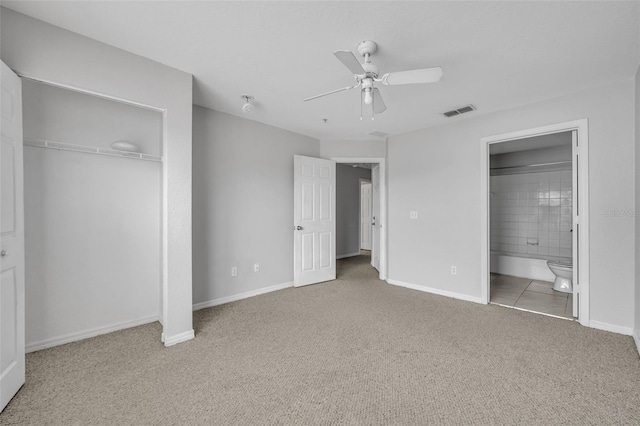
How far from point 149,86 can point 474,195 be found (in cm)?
378

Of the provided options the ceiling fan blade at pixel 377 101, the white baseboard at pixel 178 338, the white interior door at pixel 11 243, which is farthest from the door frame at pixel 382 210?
the white interior door at pixel 11 243

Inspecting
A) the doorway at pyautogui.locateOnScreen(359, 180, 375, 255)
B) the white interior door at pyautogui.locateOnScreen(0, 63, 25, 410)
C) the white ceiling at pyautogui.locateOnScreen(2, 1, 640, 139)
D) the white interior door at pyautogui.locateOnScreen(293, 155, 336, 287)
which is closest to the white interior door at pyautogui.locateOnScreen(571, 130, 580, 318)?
the white ceiling at pyautogui.locateOnScreen(2, 1, 640, 139)

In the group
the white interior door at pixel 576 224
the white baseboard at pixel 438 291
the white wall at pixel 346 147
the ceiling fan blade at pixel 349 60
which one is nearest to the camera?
the ceiling fan blade at pixel 349 60

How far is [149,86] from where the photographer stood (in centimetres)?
235

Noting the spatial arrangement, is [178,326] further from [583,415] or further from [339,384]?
[583,415]

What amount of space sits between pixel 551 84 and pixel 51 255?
488 cm

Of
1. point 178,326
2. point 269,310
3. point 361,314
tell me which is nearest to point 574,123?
point 361,314

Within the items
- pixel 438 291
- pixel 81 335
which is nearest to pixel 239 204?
pixel 81 335

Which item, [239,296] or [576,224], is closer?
[576,224]

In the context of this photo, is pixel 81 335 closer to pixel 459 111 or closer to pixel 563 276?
pixel 459 111

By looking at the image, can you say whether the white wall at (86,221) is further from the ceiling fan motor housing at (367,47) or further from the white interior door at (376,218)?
the white interior door at (376,218)

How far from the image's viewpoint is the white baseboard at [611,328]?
8.56 feet

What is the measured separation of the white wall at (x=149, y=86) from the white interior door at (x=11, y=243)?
0.26 m

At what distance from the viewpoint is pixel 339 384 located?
188cm
